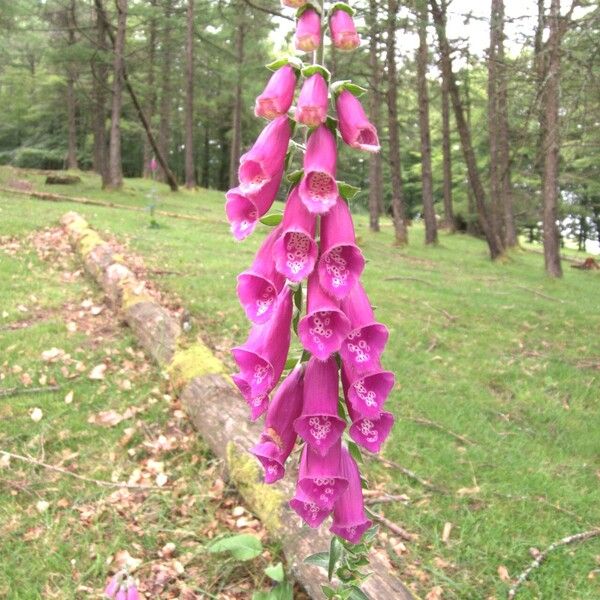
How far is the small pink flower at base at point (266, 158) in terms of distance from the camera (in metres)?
1.78

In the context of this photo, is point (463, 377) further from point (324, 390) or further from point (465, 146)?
point (465, 146)

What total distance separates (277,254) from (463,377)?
565 cm

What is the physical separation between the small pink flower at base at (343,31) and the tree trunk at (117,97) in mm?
19980

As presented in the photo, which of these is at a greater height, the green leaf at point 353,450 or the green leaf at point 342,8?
the green leaf at point 342,8

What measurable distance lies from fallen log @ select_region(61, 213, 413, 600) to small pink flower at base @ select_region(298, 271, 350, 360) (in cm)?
144

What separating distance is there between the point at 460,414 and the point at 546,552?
209 centimetres

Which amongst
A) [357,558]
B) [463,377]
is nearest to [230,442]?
[357,558]

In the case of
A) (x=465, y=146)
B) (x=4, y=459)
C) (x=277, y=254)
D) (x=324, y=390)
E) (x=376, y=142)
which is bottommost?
(x=4, y=459)

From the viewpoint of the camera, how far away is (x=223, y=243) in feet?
44.2

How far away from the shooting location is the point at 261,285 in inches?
72.8

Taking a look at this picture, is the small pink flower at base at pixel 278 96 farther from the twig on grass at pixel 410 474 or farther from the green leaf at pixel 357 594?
the twig on grass at pixel 410 474

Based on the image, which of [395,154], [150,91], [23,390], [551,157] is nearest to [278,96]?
[23,390]

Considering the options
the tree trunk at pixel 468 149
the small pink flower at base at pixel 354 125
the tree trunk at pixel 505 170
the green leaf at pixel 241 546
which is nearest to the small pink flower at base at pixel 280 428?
the small pink flower at base at pixel 354 125

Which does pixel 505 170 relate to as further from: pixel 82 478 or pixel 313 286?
pixel 313 286
